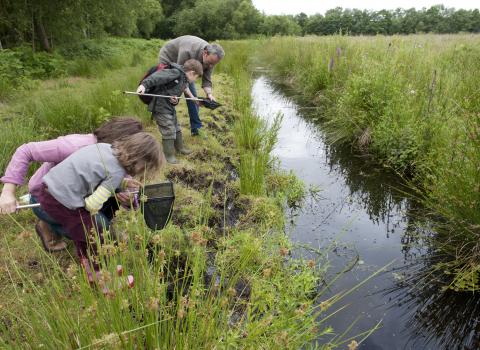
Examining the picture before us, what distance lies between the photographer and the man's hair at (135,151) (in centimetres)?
197

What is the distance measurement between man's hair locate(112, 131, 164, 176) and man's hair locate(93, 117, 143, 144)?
0.49 ft

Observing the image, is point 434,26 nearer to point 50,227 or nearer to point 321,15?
point 321,15

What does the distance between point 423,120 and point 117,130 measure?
342 centimetres

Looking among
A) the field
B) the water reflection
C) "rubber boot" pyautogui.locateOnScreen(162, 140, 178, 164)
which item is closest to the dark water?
the water reflection

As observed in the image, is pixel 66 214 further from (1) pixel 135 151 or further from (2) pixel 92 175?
(1) pixel 135 151

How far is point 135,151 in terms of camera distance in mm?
1969

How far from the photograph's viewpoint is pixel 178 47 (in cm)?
452

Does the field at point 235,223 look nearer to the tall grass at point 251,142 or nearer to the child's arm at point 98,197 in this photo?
the tall grass at point 251,142

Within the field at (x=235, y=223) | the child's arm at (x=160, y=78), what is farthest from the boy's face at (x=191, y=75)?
the field at (x=235, y=223)

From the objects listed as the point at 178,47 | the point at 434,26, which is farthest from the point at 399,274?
the point at 434,26

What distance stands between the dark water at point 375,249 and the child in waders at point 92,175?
5.43 feet

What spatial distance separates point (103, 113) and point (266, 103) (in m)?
4.34

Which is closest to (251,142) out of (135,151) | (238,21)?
(135,151)

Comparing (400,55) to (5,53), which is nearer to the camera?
(400,55)
